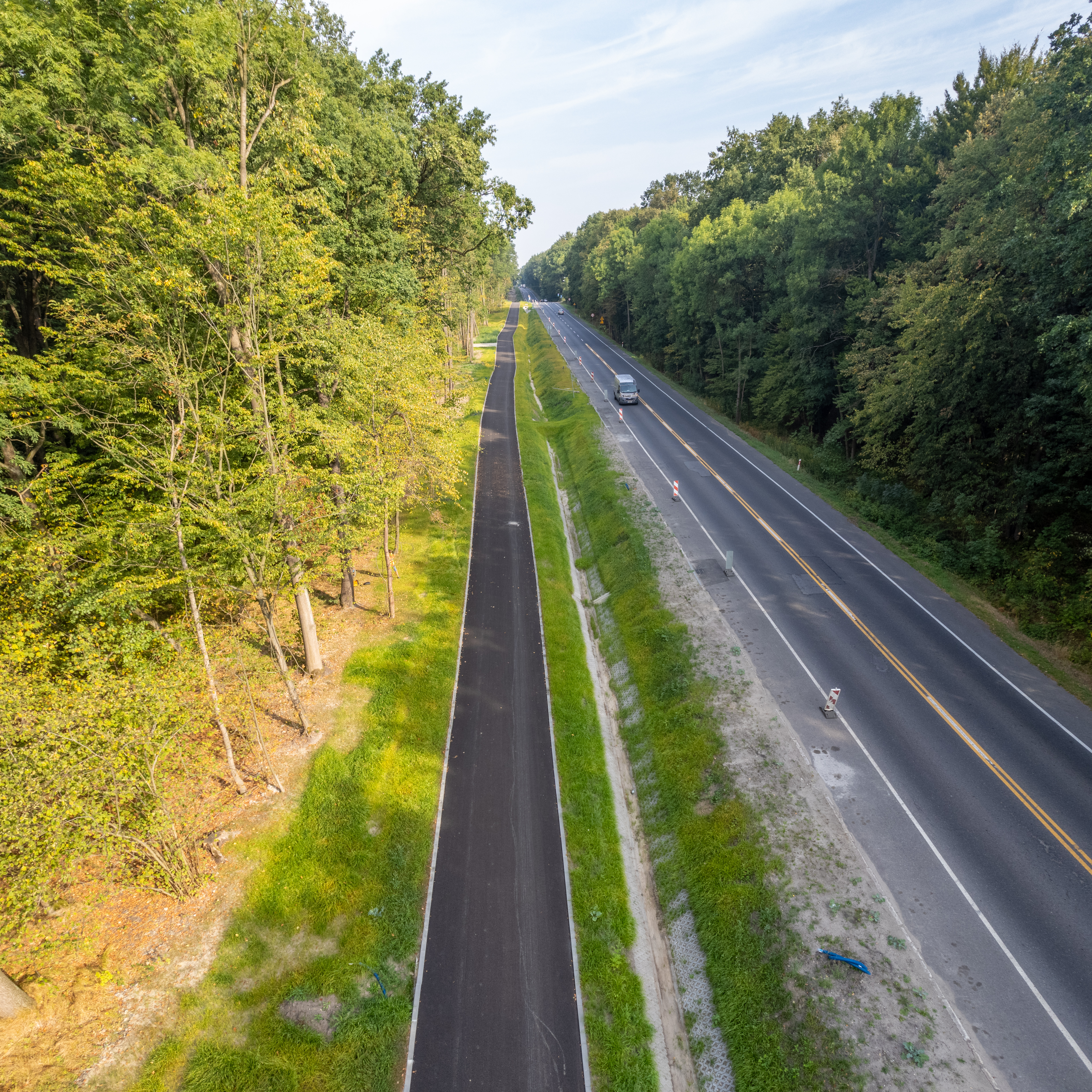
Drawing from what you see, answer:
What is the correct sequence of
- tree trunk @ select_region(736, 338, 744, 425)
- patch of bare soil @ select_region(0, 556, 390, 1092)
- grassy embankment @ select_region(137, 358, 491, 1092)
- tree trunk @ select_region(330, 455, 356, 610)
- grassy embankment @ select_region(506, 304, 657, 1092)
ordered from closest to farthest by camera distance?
patch of bare soil @ select_region(0, 556, 390, 1092)
grassy embankment @ select_region(137, 358, 491, 1092)
grassy embankment @ select_region(506, 304, 657, 1092)
tree trunk @ select_region(330, 455, 356, 610)
tree trunk @ select_region(736, 338, 744, 425)

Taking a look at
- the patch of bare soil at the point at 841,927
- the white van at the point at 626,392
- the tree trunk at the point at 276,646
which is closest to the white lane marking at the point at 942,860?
the patch of bare soil at the point at 841,927

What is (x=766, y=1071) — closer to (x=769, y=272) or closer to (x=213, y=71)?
(x=213, y=71)

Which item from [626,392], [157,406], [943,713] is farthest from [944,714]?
[626,392]

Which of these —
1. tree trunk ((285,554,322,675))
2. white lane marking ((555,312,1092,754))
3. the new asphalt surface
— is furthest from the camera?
tree trunk ((285,554,322,675))

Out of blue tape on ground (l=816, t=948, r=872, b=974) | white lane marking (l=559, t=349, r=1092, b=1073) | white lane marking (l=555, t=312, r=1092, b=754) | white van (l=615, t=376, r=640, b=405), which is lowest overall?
blue tape on ground (l=816, t=948, r=872, b=974)

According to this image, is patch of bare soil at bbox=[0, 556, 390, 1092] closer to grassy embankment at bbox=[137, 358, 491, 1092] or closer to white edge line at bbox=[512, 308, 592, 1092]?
grassy embankment at bbox=[137, 358, 491, 1092]

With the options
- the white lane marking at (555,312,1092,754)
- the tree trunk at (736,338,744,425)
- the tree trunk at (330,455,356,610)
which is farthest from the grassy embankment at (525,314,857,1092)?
the tree trunk at (736,338,744,425)

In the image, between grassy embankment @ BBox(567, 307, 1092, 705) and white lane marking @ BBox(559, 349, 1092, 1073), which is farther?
grassy embankment @ BBox(567, 307, 1092, 705)
